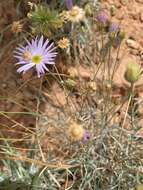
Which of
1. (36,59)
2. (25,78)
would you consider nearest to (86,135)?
(36,59)

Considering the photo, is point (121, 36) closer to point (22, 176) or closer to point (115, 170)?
point (115, 170)

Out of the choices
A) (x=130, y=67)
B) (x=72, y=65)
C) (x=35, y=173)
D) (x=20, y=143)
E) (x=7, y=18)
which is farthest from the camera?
(x=7, y=18)

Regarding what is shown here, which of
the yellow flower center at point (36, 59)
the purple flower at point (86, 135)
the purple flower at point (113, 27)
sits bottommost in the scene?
the purple flower at point (86, 135)

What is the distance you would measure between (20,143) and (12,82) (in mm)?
250

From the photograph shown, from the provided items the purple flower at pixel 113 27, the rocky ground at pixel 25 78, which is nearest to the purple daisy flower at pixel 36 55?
the rocky ground at pixel 25 78

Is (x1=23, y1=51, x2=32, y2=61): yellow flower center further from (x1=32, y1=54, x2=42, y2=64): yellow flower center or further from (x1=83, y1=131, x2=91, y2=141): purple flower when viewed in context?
(x1=83, y1=131, x2=91, y2=141): purple flower

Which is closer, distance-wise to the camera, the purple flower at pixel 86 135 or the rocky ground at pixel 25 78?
the purple flower at pixel 86 135

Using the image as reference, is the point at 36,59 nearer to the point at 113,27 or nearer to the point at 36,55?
the point at 36,55

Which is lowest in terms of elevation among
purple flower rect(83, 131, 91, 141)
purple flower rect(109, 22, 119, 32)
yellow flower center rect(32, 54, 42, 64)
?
purple flower rect(83, 131, 91, 141)

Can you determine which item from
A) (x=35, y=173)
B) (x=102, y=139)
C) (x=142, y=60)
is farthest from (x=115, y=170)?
(x=142, y=60)

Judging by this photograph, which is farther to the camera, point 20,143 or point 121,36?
point 20,143

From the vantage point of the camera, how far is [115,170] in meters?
1.67

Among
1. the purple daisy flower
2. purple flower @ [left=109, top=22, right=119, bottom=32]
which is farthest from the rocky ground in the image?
the purple daisy flower

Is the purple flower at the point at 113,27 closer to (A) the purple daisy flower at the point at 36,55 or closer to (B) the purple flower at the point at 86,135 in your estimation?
(A) the purple daisy flower at the point at 36,55
